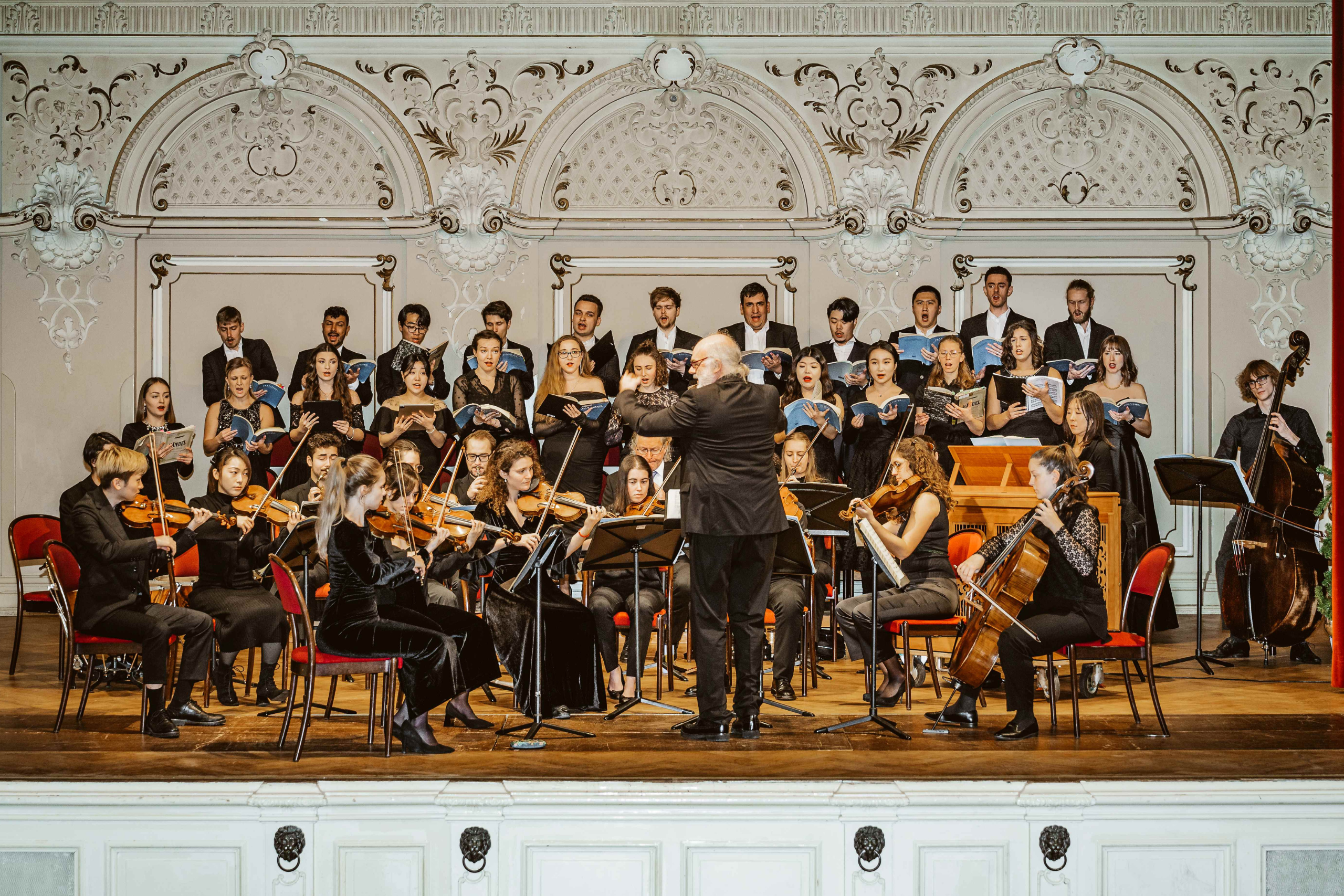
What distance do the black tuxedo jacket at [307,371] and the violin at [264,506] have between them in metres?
2.24

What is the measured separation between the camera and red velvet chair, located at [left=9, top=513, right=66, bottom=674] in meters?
6.12

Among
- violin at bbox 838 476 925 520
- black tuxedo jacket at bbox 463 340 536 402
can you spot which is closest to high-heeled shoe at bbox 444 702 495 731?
violin at bbox 838 476 925 520

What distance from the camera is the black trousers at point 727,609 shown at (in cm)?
441

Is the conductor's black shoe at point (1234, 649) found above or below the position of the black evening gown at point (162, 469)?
below

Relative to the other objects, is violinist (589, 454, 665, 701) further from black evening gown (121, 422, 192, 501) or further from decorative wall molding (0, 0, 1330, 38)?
decorative wall molding (0, 0, 1330, 38)

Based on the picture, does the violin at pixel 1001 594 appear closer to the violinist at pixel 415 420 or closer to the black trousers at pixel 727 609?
the black trousers at pixel 727 609

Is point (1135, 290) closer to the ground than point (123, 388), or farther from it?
farther from it

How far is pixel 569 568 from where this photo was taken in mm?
5668

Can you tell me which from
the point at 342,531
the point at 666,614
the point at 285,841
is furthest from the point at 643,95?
the point at 285,841

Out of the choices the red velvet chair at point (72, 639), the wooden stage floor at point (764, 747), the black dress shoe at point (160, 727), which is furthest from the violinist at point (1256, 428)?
the red velvet chair at point (72, 639)

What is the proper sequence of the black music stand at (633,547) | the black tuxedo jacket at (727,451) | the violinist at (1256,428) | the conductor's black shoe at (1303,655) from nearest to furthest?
the black tuxedo jacket at (727,451), the black music stand at (633,547), the conductor's black shoe at (1303,655), the violinist at (1256,428)

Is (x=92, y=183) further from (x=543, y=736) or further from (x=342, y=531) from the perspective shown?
(x=543, y=736)

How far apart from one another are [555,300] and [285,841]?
5.06 metres

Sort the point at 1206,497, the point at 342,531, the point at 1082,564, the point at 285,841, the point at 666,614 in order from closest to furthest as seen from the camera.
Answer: the point at 285,841
the point at 342,531
the point at 1082,564
the point at 666,614
the point at 1206,497
